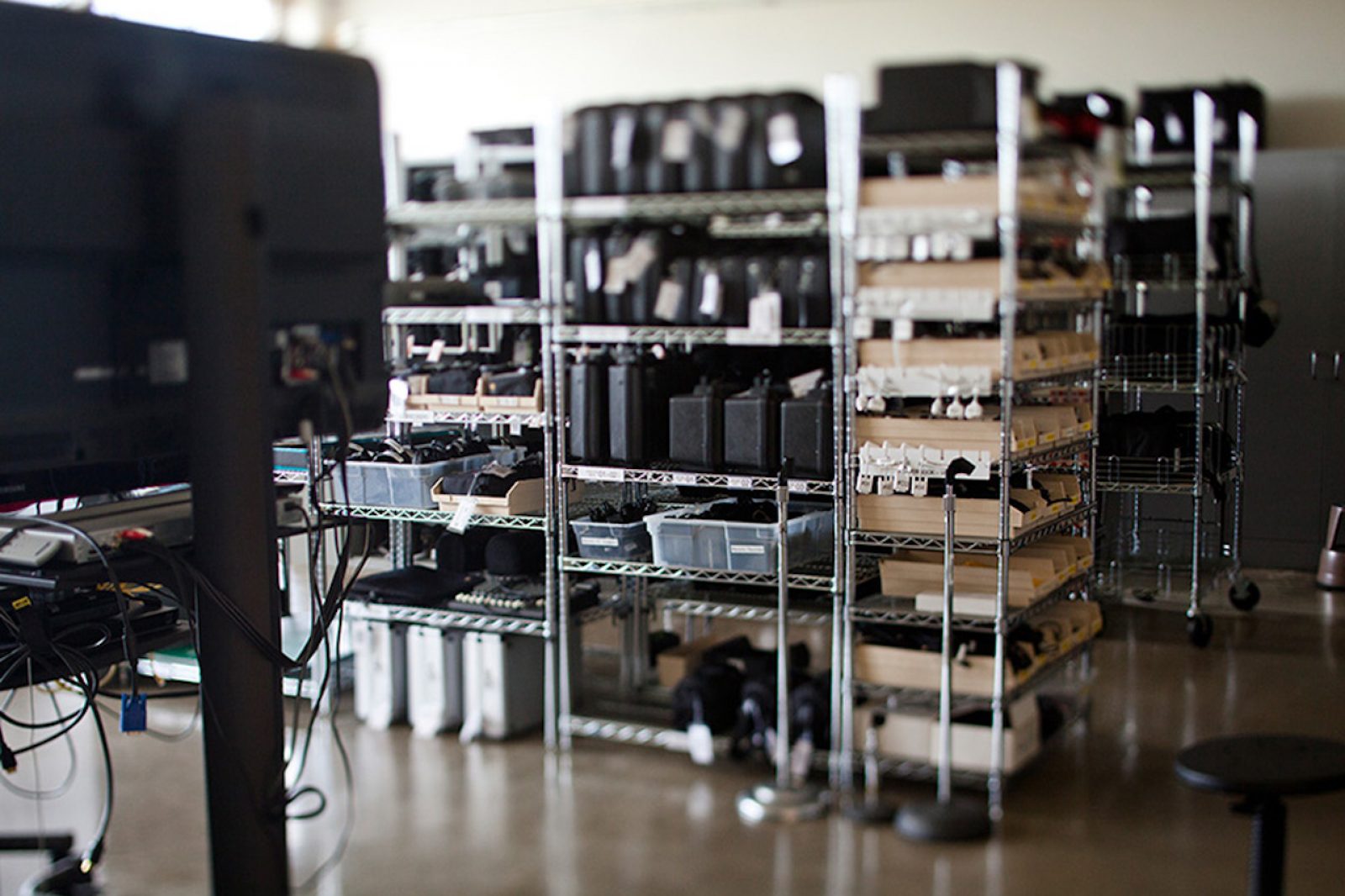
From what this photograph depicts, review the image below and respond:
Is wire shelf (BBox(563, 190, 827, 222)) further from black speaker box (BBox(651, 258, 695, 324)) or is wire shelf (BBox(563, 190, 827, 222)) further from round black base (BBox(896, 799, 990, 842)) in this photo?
round black base (BBox(896, 799, 990, 842))

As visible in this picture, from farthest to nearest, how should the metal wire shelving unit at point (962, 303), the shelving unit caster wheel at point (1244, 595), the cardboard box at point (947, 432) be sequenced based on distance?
1. the shelving unit caster wheel at point (1244, 595)
2. the cardboard box at point (947, 432)
3. the metal wire shelving unit at point (962, 303)

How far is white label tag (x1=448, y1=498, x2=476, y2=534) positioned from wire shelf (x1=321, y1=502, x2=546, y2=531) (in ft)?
0.06

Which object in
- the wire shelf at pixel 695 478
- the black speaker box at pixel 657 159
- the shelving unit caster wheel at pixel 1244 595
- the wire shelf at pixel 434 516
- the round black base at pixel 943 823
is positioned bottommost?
the round black base at pixel 943 823

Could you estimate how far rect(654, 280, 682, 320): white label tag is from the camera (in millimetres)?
3705

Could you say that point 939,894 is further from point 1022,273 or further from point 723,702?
point 1022,273

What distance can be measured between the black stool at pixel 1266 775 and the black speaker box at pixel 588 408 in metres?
2.04

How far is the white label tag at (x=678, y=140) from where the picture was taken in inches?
141

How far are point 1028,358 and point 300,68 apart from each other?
2.24 metres

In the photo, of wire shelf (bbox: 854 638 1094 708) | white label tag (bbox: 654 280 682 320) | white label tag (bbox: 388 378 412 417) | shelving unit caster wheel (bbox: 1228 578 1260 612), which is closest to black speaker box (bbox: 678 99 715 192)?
white label tag (bbox: 654 280 682 320)

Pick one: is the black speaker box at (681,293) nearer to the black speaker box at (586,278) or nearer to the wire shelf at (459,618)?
the black speaker box at (586,278)

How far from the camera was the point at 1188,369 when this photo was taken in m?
5.49

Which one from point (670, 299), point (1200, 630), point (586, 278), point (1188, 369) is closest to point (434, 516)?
point (586, 278)

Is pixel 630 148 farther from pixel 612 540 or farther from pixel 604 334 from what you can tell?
pixel 612 540

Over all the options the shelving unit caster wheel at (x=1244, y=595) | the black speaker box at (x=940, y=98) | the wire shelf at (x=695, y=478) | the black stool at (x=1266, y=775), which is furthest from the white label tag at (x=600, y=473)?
the shelving unit caster wheel at (x=1244, y=595)
